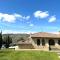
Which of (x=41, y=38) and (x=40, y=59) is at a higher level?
(x=41, y=38)

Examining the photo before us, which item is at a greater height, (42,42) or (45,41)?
(45,41)

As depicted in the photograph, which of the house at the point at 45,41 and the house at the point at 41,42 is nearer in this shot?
the house at the point at 41,42

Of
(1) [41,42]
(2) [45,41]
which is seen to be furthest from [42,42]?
(2) [45,41]

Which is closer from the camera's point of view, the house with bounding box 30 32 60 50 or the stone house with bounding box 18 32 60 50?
the stone house with bounding box 18 32 60 50

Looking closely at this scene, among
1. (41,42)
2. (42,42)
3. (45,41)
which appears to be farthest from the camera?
(45,41)

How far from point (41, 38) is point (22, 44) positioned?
467 cm

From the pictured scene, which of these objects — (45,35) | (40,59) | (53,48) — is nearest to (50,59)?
(40,59)

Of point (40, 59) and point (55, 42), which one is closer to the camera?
point (40, 59)

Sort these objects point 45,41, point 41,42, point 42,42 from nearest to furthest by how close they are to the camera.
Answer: point 41,42 → point 42,42 → point 45,41

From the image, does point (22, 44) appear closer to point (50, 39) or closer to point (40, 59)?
point (50, 39)

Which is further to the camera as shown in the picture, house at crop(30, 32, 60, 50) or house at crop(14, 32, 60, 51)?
house at crop(30, 32, 60, 50)

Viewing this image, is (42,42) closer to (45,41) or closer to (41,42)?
(41,42)

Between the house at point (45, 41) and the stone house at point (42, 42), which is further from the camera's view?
the house at point (45, 41)

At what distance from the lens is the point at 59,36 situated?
46062 mm
